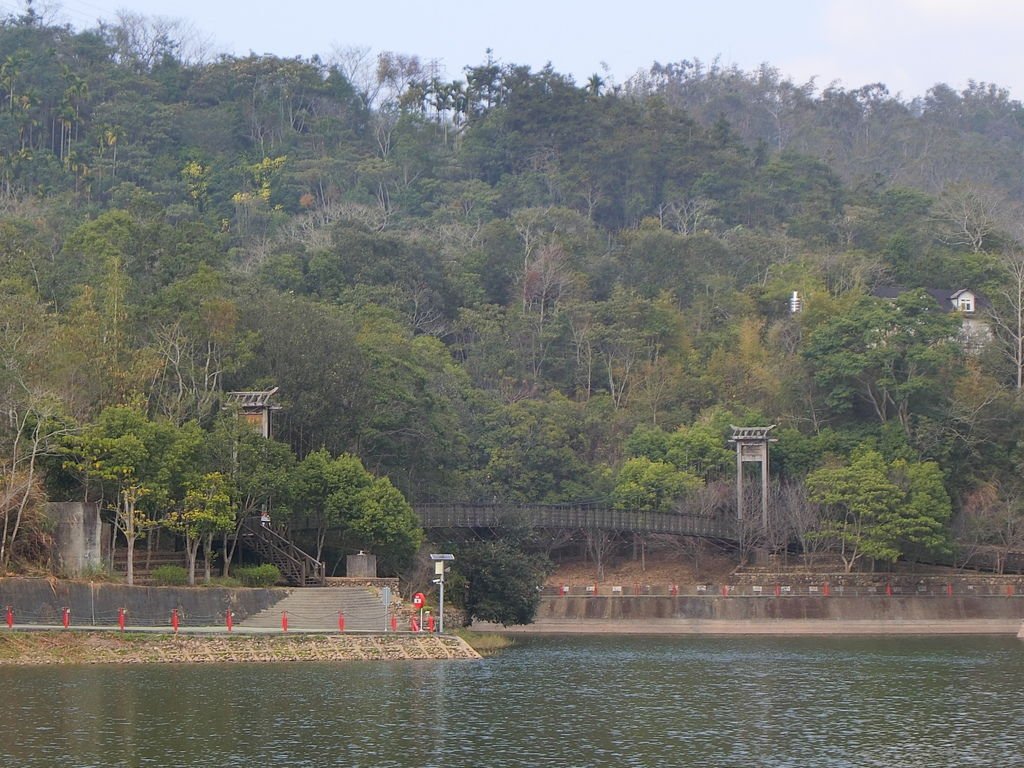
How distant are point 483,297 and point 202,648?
59.1 m

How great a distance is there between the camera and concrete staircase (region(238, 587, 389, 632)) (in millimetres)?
49750

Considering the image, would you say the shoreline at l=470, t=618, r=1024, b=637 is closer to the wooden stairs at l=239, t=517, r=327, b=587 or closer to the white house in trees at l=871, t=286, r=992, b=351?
the wooden stairs at l=239, t=517, r=327, b=587

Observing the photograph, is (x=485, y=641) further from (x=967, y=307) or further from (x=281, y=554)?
A: (x=967, y=307)

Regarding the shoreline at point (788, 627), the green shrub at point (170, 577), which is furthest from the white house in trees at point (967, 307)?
the green shrub at point (170, 577)

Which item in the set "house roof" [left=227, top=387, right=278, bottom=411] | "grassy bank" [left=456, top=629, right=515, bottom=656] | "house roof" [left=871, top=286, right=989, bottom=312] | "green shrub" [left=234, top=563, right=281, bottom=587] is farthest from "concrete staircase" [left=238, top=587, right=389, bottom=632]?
"house roof" [left=871, top=286, right=989, bottom=312]

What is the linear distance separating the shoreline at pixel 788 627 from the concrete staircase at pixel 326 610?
1670 centimetres

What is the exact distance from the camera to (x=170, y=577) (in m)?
50.3

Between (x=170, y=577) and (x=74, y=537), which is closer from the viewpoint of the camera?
(x=74, y=537)

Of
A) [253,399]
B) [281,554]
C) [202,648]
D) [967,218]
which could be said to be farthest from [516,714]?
[967,218]

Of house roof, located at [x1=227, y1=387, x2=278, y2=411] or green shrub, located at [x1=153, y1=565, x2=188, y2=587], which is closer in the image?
green shrub, located at [x1=153, y1=565, x2=188, y2=587]

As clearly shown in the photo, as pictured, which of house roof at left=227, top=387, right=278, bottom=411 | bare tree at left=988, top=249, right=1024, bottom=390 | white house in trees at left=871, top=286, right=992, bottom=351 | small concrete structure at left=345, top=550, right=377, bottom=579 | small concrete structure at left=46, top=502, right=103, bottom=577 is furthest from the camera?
white house in trees at left=871, top=286, right=992, bottom=351

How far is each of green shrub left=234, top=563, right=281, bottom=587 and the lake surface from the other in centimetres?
895

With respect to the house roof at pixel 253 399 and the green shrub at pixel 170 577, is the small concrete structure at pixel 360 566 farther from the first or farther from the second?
the house roof at pixel 253 399

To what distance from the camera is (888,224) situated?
112875 millimetres
